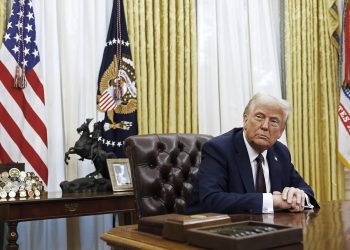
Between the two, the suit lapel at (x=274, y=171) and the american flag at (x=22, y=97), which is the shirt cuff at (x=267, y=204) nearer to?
the suit lapel at (x=274, y=171)

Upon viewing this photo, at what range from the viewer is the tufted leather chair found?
7.87ft

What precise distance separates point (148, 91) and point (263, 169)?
2051 millimetres

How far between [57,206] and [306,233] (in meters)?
2.08

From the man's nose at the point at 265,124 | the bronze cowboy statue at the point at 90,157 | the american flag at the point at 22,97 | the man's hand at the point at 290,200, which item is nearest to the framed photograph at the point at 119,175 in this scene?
the bronze cowboy statue at the point at 90,157

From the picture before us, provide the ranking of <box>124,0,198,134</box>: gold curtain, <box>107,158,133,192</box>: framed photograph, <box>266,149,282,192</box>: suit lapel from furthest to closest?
1. <box>124,0,198,134</box>: gold curtain
2. <box>107,158,133,192</box>: framed photograph
3. <box>266,149,282,192</box>: suit lapel

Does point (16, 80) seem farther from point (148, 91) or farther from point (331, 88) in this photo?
point (331, 88)

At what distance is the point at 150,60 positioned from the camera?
13.9 feet

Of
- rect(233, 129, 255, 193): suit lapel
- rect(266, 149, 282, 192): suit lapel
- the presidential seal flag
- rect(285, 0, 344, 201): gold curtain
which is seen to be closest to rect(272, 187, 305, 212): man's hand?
rect(233, 129, 255, 193): suit lapel

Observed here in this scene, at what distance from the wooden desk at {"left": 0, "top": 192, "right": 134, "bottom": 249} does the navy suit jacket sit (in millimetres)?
1115

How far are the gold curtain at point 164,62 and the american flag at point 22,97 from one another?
0.88 metres

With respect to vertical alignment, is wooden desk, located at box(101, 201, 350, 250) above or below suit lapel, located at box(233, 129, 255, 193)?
below

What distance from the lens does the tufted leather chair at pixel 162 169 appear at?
2.40 meters

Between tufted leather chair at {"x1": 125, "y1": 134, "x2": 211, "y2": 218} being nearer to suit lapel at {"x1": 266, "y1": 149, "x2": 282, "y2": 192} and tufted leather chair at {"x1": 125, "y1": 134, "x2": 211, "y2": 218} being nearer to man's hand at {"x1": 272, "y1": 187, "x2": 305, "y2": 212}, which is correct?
suit lapel at {"x1": 266, "y1": 149, "x2": 282, "y2": 192}

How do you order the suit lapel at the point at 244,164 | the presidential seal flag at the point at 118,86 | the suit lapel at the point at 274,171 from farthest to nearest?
the presidential seal flag at the point at 118,86 < the suit lapel at the point at 274,171 < the suit lapel at the point at 244,164
